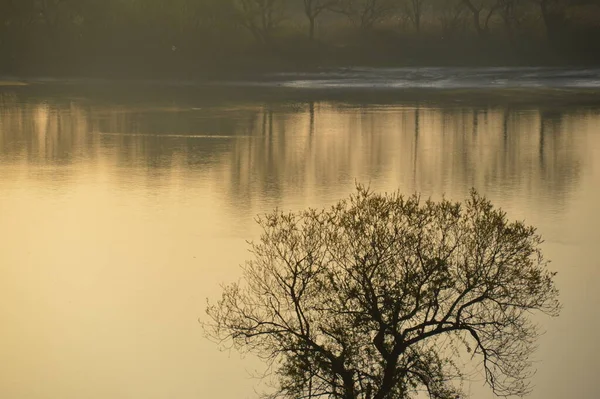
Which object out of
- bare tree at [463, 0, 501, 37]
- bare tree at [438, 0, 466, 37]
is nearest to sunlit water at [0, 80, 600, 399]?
bare tree at [463, 0, 501, 37]

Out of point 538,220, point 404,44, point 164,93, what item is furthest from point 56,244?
point 404,44

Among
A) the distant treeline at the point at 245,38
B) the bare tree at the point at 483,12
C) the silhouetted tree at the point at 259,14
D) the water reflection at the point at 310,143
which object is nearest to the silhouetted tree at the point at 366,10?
the distant treeline at the point at 245,38

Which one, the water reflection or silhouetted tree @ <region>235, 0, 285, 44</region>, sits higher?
silhouetted tree @ <region>235, 0, 285, 44</region>

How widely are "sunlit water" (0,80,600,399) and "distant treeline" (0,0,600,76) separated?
4.82 meters

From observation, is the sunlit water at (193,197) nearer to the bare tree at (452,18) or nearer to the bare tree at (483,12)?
the bare tree at (483,12)

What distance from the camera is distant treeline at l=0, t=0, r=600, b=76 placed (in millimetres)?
65375

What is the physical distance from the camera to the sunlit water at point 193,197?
26203mm

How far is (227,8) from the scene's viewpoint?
65500mm

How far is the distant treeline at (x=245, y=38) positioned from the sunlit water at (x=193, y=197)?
15.8ft

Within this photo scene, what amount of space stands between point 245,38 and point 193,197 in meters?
28.6

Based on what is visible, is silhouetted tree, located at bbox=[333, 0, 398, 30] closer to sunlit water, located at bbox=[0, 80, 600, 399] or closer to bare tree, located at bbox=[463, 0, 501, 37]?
bare tree, located at bbox=[463, 0, 501, 37]

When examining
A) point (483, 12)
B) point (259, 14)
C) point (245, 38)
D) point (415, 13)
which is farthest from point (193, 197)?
point (483, 12)

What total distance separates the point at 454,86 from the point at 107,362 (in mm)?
37501

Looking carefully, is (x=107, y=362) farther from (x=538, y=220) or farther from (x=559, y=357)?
(x=538, y=220)
